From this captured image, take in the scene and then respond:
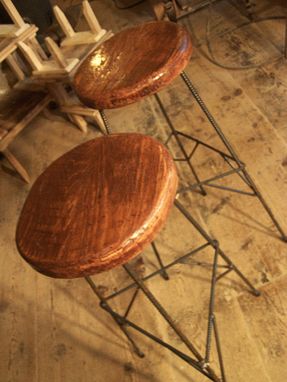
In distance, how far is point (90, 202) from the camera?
0.95 m

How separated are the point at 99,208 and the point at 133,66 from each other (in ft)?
1.65

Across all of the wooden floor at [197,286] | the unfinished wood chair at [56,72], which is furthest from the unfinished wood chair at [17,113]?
the wooden floor at [197,286]

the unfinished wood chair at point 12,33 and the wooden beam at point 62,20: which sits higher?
the unfinished wood chair at point 12,33

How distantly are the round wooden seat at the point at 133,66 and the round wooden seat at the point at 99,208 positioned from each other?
0.13 metres

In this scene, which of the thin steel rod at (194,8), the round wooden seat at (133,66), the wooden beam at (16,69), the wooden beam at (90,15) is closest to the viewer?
the round wooden seat at (133,66)

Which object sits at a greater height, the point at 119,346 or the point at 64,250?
the point at 64,250

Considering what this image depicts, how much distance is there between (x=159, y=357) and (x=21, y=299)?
826 mm

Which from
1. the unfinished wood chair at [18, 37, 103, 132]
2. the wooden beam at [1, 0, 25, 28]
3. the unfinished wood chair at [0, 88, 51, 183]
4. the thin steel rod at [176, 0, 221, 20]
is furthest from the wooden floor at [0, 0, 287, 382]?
the wooden beam at [1, 0, 25, 28]

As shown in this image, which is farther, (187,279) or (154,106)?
(154,106)

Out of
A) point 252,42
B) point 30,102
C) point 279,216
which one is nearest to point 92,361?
point 279,216

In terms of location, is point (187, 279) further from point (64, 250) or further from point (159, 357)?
point (64, 250)

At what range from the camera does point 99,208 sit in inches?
36.0

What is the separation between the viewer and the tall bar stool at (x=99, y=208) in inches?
33.3

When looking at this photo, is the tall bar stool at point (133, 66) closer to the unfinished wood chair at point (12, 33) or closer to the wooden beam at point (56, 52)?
the wooden beam at point (56, 52)
